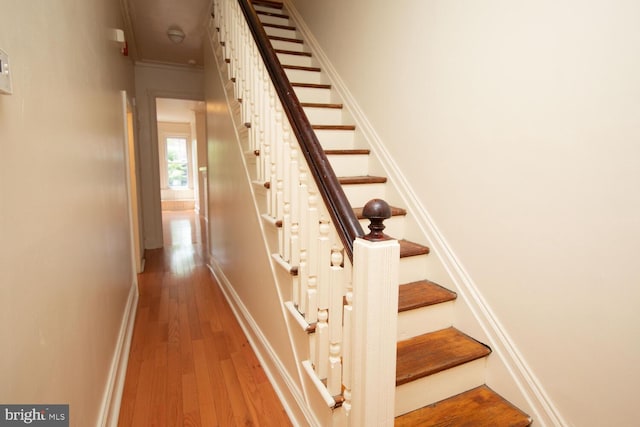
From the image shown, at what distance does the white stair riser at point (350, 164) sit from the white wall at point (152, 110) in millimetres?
3773

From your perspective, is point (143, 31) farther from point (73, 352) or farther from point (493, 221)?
point (493, 221)

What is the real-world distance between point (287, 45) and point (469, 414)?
11.0 feet

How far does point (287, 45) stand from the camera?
3.42 m

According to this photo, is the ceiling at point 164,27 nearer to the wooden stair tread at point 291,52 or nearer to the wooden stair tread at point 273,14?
the wooden stair tread at point 273,14

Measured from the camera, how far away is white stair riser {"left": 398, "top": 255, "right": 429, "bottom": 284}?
189cm

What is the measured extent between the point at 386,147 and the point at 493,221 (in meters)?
0.95

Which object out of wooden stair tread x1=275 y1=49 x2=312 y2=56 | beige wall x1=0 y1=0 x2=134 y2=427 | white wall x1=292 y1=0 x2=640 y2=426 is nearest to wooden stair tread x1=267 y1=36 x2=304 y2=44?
wooden stair tread x1=275 y1=49 x2=312 y2=56

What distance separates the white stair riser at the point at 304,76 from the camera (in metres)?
3.01

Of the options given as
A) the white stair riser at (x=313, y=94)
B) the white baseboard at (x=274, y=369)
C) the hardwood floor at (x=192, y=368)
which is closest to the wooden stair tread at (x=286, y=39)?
the white stair riser at (x=313, y=94)

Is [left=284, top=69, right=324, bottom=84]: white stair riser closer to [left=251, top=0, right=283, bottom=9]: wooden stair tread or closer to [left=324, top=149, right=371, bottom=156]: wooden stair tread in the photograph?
[left=324, top=149, right=371, bottom=156]: wooden stair tread

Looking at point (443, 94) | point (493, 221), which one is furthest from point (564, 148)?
point (443, 94)

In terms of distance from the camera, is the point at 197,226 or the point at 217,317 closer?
the point at 217,317

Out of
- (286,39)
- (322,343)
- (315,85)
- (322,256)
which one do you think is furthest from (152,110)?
(322,343)

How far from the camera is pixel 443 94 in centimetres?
185
